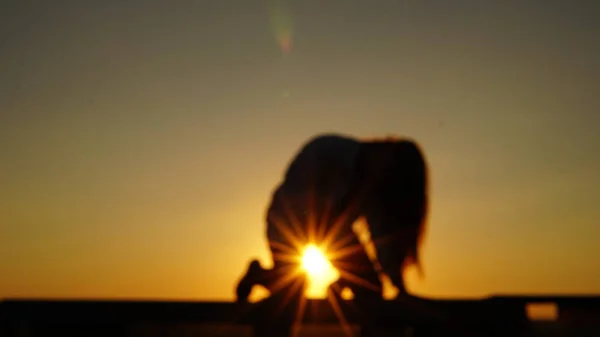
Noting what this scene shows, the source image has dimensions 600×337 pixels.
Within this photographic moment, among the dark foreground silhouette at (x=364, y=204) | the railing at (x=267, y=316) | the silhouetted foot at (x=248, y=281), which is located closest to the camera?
the railing at (x=267, y=316)

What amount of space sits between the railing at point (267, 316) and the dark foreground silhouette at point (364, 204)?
1.21m

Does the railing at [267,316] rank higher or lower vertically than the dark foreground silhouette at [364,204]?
lower

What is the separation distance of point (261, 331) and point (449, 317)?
3.39 ft

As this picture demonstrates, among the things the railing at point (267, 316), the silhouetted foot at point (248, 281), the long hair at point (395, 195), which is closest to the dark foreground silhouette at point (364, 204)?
the long hair at point (395, 195)

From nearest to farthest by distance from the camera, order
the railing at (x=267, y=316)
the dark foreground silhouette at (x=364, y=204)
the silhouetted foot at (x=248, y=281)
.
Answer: the railing at (x=267, y=316) < the silhouetted foot at (x=248, y=281) < the dark foreground silhouette at (x=364, y=204)

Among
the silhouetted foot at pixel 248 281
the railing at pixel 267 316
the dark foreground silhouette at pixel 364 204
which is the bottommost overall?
the railing at pixel 267 316

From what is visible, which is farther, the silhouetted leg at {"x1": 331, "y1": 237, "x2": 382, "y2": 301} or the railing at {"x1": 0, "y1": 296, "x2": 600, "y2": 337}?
the silhouetted leg at {"x1": 331, "y1": 237, "x2": 382, "y2": 301}

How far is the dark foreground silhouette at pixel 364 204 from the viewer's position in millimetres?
5840

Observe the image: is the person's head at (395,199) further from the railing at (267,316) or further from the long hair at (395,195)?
the railing at (267,316)

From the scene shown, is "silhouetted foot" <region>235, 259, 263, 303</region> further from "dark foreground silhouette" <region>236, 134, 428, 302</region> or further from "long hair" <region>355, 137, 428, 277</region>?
"long hair" <region>355, 137, 428, 277</region>

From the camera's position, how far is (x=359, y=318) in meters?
4.42

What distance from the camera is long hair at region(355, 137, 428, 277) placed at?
5848 millimetres

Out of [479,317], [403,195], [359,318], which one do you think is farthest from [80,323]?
[403,195]

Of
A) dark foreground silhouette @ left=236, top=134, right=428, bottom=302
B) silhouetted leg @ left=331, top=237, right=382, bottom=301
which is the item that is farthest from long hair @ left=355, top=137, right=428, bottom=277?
silhouetted leg @ left=331, top=237, right=382, bottom=301
